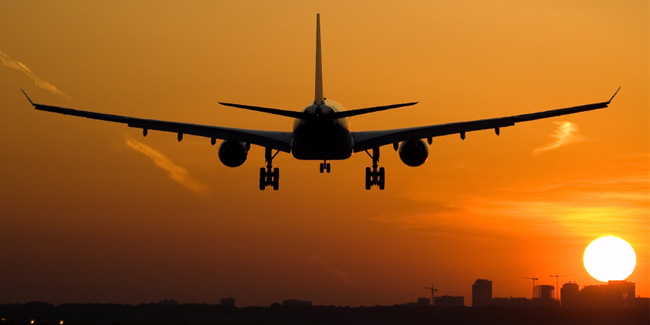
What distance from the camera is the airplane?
64.2m

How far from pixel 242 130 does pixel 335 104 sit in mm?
8043

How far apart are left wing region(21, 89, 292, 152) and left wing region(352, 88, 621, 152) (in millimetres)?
Result: 5850

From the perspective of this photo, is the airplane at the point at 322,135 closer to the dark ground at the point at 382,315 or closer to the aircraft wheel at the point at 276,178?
the aircraft wheel at the point at 276,178

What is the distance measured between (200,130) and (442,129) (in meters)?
18.0

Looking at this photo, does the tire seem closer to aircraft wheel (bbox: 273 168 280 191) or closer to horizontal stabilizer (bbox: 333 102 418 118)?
aircraft wheel (bbox: 273 168 280 191)

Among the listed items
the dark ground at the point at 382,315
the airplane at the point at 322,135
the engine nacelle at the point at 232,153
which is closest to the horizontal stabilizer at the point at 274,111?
the airplane at the point at 322,135

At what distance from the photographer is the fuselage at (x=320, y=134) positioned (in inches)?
2515

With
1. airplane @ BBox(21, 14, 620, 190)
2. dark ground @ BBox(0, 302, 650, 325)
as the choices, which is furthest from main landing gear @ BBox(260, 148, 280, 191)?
dark ground @ BBox(0, 302, 650, 325)

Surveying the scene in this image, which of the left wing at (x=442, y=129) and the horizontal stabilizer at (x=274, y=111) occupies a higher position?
the left wing at (x=442, y=129)

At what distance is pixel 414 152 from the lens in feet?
233

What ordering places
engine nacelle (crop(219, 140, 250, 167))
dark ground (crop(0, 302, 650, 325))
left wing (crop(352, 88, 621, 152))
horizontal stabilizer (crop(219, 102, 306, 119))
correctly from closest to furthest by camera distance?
horizontal stabilizer (crop(219, 102, 306, 119))
left wing (crop(352, 88, 621, 152))
engine nacelle (crop(219, 140, 250, 167))
dark ground (crop(0, 302, 650, 325))

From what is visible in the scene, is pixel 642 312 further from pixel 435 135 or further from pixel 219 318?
pixel 435 135

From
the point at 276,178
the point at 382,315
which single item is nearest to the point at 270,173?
the point at 276,178

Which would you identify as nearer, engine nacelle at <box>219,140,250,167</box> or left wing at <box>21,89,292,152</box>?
left wing at <box>21,89,292,152</box>
